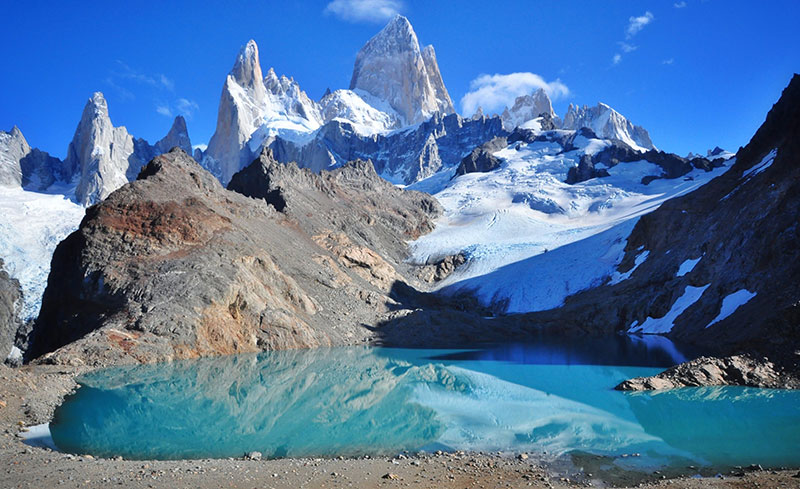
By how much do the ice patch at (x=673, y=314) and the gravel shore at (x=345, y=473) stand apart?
3914 cm

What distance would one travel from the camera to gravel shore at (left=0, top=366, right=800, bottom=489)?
10.2 meters

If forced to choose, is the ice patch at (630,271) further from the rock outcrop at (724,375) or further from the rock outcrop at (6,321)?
the rock outcrop at (6,321)

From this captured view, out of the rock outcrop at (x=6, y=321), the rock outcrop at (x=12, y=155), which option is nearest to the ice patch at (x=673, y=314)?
the rock outcrop at (x=6, y=321)

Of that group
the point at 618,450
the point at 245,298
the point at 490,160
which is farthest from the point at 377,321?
the point at 490,160

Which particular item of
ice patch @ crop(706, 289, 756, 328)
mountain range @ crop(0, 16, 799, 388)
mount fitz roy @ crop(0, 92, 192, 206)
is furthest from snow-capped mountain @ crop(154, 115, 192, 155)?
ice patch @ crop(706, 289, 756, 328)

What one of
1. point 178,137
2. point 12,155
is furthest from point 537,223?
point 178,137

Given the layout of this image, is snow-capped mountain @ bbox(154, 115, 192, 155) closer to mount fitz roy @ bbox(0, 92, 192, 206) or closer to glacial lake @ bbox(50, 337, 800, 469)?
mount fitz roy @ bbox(0, 92, 192, 206)

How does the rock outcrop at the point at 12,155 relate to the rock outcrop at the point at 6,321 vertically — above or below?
above

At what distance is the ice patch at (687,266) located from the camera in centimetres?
5056

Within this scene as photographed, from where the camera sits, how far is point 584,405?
19.8 meters

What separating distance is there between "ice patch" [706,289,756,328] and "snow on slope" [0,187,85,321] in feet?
243

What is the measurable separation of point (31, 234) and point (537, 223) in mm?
95374

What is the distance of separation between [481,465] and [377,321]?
132 ft

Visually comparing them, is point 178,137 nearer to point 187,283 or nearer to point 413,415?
point 187,283
